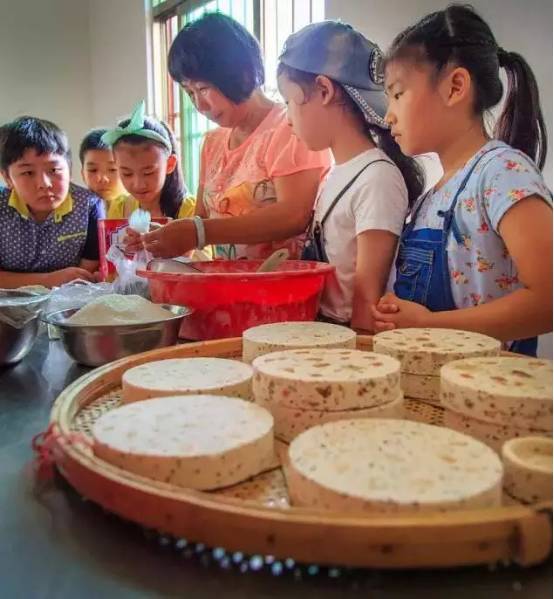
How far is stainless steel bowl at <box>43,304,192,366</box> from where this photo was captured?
95cm

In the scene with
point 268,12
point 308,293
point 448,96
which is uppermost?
point 268,12

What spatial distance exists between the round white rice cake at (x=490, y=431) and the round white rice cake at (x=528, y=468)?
39mm

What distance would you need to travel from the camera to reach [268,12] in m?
3.33

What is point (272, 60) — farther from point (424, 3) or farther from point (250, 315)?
point (250, 315)

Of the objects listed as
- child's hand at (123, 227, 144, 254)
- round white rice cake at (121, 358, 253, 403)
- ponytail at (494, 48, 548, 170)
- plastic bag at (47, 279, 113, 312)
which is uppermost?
ponytail at (494, 48, 548, 170)

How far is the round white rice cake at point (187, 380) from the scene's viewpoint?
668mm

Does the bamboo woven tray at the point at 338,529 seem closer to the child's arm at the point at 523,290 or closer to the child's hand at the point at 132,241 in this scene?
the child's arm at the point at 523,290

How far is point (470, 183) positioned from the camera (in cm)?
107

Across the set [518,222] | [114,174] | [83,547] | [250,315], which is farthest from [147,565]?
[114,174]

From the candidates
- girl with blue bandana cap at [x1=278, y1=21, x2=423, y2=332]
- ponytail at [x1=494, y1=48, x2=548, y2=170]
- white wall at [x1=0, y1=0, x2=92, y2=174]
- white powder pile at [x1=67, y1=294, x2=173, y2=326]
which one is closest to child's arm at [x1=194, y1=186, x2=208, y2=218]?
girl with blue bandana cap at [x1=278, y1=21, x2=423, y2=332]

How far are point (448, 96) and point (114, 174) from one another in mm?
2059

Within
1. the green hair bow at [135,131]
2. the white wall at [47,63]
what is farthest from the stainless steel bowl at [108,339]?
the white wall at [47,63]

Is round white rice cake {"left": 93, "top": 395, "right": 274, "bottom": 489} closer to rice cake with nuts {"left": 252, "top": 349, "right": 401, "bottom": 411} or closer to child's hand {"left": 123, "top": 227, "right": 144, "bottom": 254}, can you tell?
rice cake with nuts {"left": 252, "top": 349, "right": 401, "bottom": 411}

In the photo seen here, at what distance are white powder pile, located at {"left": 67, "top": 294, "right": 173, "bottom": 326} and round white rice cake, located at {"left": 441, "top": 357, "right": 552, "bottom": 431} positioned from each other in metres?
0.52
